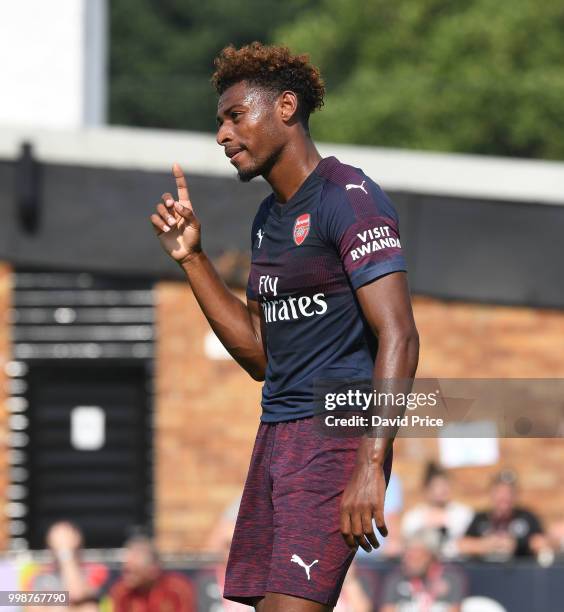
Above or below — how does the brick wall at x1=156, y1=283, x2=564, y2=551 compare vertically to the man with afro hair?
above

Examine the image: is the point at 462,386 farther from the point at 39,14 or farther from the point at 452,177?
the point at 39,14

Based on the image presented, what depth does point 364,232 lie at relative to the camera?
468 cm

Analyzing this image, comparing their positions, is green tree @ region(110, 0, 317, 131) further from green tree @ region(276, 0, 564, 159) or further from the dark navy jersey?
the dark navy jersey

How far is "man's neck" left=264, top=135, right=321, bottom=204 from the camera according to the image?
5.00 m

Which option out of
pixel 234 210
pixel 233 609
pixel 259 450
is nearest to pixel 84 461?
pixel 234 210

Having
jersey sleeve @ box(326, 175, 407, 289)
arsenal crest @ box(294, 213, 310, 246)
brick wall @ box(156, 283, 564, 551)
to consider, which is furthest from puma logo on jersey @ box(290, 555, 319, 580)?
brick wall @ box(156, 283, 564, 551)

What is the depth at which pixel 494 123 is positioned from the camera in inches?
1544

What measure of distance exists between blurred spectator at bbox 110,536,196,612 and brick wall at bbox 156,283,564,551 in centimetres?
403

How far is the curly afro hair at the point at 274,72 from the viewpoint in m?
4.98

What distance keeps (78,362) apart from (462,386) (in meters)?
9.69

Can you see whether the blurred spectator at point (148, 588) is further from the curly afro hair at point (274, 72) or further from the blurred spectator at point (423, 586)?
the curly afro hair at point (274, 72)

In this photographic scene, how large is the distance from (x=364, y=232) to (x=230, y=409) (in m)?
9.62

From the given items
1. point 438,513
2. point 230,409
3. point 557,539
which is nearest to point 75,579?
point 438,513

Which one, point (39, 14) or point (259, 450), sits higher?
point (39, 14)
